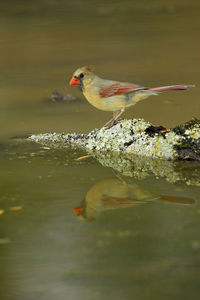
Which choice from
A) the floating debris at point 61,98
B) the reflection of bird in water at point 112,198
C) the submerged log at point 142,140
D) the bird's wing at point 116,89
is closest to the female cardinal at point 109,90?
the bird's wing at point 116,89

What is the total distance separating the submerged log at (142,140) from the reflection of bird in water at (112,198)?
724mm

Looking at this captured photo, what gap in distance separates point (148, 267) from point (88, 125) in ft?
9.55

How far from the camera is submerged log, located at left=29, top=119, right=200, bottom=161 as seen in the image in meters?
4.16

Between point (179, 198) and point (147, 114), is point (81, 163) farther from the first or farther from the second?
point (147, 114)

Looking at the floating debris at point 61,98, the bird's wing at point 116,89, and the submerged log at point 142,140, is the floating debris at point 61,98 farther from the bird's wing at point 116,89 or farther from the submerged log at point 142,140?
the bird's wing at point 116,89

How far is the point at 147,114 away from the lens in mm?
5426

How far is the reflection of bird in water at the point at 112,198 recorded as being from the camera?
3.03m

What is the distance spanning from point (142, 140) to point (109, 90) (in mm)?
467

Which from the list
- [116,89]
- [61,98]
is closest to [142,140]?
[116,89]

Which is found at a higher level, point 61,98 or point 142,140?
point 61,98

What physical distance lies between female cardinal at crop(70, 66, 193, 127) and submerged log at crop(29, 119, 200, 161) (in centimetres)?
26

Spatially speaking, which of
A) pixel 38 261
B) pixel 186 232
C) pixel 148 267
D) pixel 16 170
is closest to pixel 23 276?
pixel 38 261

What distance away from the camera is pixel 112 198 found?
128 inches

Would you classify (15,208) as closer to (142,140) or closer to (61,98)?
(142,140)
